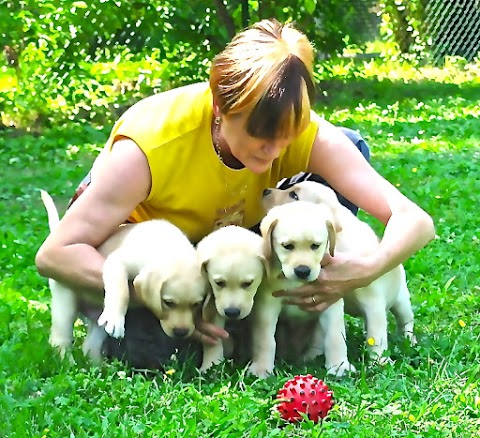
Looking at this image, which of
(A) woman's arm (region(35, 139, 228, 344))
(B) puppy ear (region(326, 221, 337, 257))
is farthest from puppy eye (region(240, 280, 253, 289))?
(B) puppy ear (region(326, 221, 337, 257))

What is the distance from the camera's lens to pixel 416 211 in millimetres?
3732

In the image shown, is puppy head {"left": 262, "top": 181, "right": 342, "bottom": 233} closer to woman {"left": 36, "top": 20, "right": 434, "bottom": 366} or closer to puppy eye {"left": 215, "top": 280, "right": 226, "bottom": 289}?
woman {"left": 36, "top": 20, "right": 434, "bottom": 366}

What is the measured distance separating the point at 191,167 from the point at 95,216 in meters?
0.40

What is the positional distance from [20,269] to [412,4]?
1103cm

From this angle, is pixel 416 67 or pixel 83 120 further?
pixel 416 67

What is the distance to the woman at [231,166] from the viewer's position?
3.30 meters

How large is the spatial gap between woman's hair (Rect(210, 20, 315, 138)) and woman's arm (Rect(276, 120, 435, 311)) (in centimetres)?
41

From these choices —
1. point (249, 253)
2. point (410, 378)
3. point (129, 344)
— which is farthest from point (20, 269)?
point (410, 378)

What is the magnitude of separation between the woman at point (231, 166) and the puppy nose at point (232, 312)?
114 mm

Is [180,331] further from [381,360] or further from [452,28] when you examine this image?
[452,28]

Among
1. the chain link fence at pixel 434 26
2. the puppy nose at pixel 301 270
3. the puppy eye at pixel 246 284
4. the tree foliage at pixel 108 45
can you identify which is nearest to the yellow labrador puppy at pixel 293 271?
the puppy nose at pixel 301 270

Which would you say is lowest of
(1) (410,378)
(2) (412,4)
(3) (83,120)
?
(3) (83,120)

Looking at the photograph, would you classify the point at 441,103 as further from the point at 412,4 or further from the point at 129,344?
the point at 129,344

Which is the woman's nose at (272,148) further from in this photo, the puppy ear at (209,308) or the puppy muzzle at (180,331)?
the puppy muzzle at (180,331)
